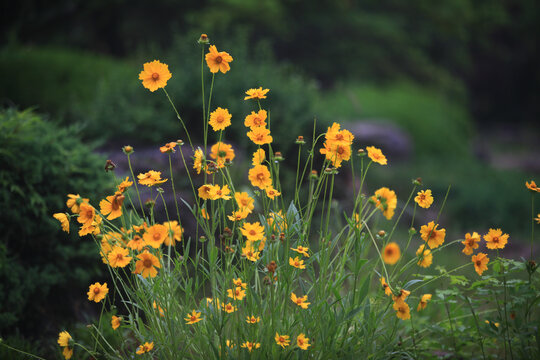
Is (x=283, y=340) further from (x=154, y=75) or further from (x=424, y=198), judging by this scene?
(x=154, y=75)

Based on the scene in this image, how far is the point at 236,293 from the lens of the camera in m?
1.53

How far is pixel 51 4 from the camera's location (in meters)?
8.80

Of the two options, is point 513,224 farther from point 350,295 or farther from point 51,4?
point 51,4

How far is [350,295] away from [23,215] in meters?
1.70

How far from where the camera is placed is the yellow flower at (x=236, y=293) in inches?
58.9

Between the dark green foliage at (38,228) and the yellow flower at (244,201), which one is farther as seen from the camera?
the dark green foliage at (38,228)

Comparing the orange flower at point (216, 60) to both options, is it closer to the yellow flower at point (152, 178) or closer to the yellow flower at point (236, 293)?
the yellow flower at point (152, 178)

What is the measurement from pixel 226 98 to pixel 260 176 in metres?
3.16

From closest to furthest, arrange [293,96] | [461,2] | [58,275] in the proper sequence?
[58,275], [293,96], [461,2]

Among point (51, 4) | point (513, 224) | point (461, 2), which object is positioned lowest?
point (513, 224)

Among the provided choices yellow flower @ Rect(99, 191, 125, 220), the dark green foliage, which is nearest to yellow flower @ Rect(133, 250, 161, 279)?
yellow flower @ Rect(99, 191, 125, 220)

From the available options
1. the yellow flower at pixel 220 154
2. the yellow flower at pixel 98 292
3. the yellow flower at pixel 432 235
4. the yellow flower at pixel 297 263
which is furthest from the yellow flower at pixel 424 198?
Answer: the yellow flower at pixel 98 292

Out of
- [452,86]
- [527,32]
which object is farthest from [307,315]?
[527,32]

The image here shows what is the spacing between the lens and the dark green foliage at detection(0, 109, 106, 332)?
2.33 metres
